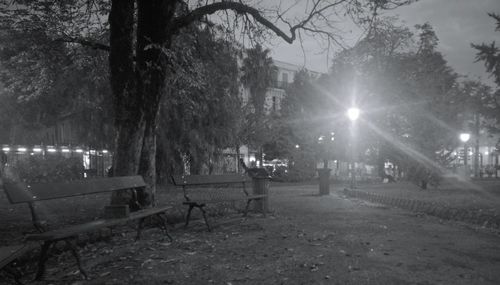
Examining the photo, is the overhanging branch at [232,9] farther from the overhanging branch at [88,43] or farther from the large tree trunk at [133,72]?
the overhanging branch at [88,43]

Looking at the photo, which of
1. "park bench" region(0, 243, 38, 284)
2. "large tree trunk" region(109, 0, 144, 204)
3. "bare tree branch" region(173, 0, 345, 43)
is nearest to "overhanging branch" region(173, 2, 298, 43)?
"bare tree branch" region(173, 0, 345, 43)

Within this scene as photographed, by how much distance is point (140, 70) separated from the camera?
890cm

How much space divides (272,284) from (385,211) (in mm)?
7375

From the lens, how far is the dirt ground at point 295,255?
482cm

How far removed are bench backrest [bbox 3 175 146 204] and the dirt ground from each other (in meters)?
0.85

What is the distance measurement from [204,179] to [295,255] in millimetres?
3513

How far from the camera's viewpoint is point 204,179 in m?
8.99

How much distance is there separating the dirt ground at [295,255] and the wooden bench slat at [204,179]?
0.81 m

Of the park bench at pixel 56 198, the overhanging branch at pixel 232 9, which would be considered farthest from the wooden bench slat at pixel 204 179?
the overhanging branch at pixel 232 9

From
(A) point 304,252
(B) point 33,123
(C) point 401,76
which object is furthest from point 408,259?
(B) point 33,123

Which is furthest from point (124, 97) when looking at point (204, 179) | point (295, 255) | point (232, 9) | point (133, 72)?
point (295, 255)

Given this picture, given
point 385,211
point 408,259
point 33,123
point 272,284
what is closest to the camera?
point 272,284

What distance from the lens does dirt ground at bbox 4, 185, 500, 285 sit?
4.82 metres

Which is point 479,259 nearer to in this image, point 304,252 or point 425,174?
point 304,252
